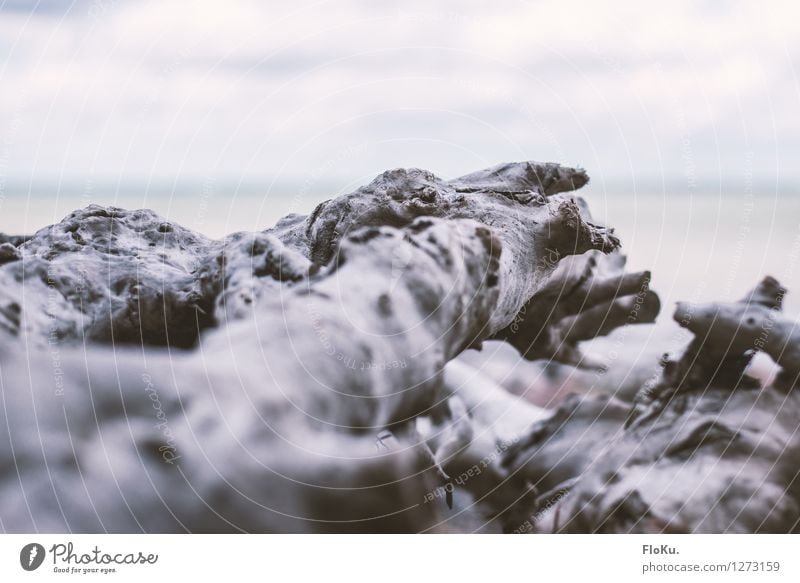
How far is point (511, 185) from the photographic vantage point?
1.24 m

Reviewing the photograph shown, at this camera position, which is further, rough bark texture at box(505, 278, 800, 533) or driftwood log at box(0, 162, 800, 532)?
rough bark texture at box(505, 278, 800, 533)

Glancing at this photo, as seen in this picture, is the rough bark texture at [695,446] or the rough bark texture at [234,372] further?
the rough bark texture at [695,446]

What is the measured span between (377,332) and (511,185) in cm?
34

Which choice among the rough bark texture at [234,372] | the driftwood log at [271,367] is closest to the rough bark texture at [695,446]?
the driftwood log at [271,367]
